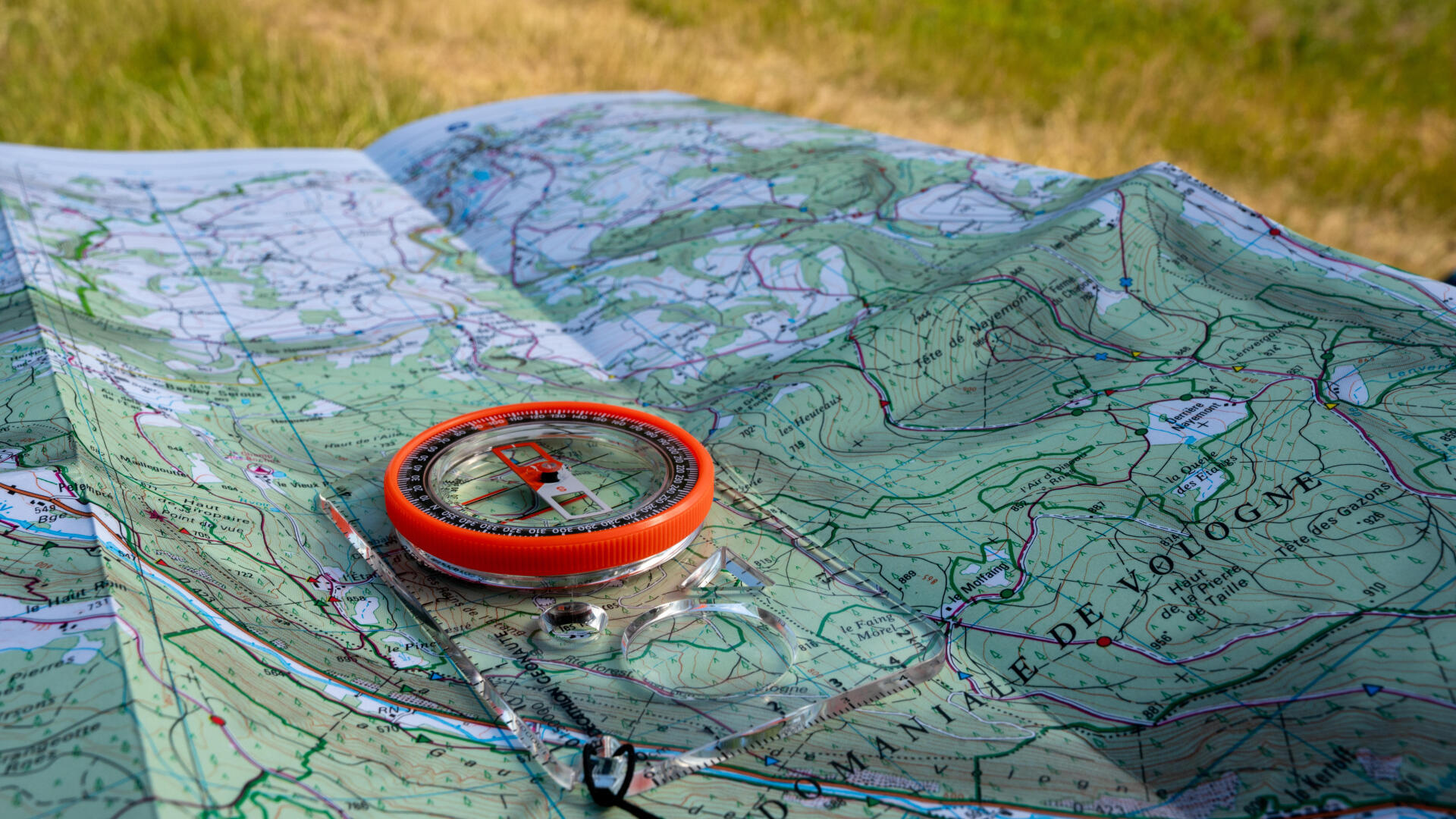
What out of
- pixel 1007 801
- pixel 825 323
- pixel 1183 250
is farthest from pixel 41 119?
pixel 1007 801

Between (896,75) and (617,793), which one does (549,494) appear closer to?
(617,793)

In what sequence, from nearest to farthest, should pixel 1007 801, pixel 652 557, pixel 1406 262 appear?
pixel 1007 801
pixel 652 557
pixel 1406 262

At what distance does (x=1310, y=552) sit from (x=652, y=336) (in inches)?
58.6

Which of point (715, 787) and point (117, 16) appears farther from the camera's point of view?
point (117, 16)

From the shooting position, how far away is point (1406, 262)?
5.27 metres

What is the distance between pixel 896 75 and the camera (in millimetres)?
7785

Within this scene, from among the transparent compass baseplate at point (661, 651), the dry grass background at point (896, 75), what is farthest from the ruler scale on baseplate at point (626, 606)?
the dry grass background at point (896, 75)

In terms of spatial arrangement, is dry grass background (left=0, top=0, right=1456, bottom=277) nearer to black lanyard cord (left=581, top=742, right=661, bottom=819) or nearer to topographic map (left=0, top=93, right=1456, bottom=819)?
topographic map (left=0, top=93, right=1456, bottom=819)

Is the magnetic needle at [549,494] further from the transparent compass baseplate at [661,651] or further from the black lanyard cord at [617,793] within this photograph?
the black lanyard cord at [617,793]

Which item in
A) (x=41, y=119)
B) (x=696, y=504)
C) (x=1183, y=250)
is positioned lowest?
(x=41, y=119)

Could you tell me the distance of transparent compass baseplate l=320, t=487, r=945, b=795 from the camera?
52.6 inches

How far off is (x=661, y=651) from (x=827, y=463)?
595 millimetres

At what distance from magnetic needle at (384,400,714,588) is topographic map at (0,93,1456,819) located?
0.50ft

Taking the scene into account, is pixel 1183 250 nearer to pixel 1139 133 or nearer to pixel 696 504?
pixel 696 504
